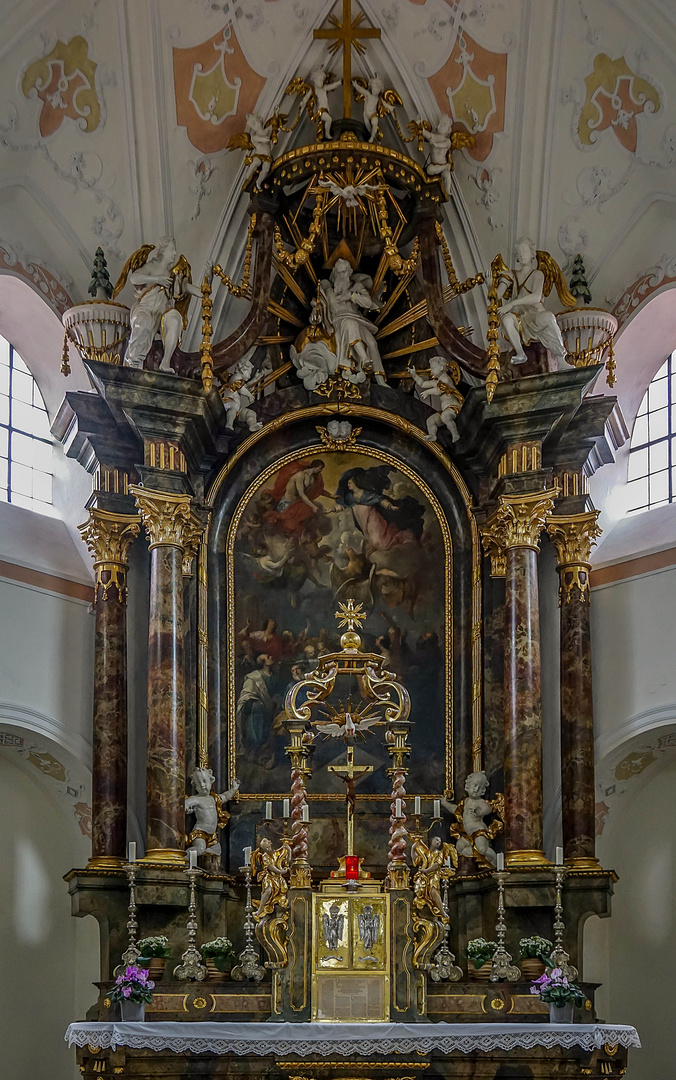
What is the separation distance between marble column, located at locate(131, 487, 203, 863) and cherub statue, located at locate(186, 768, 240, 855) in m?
0.15

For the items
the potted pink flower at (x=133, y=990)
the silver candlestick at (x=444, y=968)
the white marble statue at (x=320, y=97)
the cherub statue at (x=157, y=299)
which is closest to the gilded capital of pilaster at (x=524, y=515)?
the silver candlestick at (x=444, y=968)

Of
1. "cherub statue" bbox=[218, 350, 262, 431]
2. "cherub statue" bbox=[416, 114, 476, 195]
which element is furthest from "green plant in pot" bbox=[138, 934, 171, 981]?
"cherub statue" bbox=[416, 114, 476, 195]

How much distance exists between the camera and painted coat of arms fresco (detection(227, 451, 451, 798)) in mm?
15602

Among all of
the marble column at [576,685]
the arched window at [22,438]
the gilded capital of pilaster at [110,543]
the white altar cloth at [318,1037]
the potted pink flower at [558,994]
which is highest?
the arched window at [22,438]

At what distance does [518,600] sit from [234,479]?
321 cm

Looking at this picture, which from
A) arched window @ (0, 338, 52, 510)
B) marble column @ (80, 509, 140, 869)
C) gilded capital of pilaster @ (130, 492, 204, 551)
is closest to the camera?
marble column @ (80, 509, 140, 869)

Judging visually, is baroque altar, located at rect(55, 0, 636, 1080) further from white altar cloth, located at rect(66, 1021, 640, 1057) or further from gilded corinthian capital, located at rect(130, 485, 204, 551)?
white altar cloth, located at rect(66, 1021, 640, 1057)

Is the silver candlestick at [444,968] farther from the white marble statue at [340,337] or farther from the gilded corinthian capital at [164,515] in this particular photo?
the white marble statue at [340,337]

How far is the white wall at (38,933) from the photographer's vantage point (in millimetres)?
15453

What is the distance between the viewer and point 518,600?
15234 mm

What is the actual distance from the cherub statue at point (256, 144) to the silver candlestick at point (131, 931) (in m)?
7.07

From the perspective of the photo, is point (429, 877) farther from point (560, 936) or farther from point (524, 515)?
point (524, 515)

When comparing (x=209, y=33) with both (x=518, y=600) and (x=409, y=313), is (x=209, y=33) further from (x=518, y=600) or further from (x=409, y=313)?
(x=518, y=600)

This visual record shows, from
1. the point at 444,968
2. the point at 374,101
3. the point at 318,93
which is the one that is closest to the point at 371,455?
the point at 374,101
